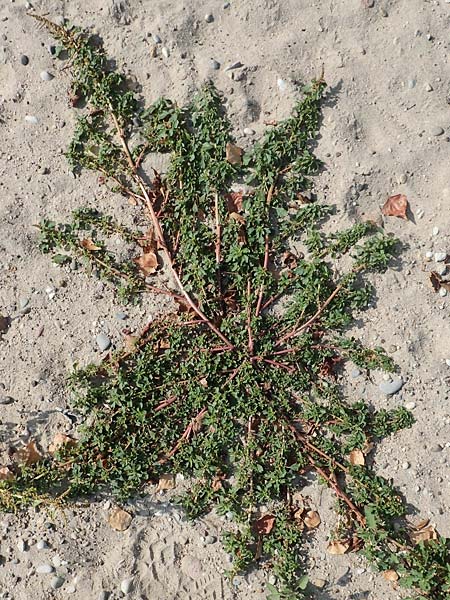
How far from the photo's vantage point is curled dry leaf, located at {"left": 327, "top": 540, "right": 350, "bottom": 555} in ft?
12.2

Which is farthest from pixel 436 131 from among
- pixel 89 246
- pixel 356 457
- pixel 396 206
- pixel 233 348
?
pixel 89 246

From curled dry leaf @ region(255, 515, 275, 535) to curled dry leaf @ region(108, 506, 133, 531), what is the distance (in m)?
0.80

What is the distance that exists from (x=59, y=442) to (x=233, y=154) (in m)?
2.11

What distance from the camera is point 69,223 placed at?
12.8 feet

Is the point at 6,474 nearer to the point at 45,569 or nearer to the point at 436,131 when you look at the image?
the point at 45,569

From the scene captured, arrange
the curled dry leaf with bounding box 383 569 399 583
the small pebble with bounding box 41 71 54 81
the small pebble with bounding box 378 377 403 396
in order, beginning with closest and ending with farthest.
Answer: the curled dry leaf with bounding box 383 569 399 583 < the small pebble with bounding box 378 377 403 396 < the small pebble with bounding box 41 71 54 81

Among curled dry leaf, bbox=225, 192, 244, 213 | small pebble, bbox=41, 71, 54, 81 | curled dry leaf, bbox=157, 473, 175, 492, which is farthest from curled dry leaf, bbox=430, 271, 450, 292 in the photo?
small pebble, bbox=41, 71, 54, 81

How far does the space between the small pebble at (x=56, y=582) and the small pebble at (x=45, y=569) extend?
56 mm

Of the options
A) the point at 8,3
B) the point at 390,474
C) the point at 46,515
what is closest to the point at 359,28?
the point at 8,3

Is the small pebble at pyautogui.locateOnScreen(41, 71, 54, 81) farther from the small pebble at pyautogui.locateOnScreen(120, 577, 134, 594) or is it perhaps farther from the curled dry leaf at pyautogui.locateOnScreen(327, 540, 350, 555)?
the curled dry leaf at pyautogui.locateOnScreen(327, 540, 350, 555)

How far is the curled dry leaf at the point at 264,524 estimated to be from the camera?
371 cm

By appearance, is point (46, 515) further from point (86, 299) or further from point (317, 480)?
point (317, 480)

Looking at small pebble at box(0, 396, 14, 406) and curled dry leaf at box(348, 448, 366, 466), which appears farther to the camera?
small pebble at box(0, 396, 14, 406)

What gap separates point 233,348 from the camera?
373cm
